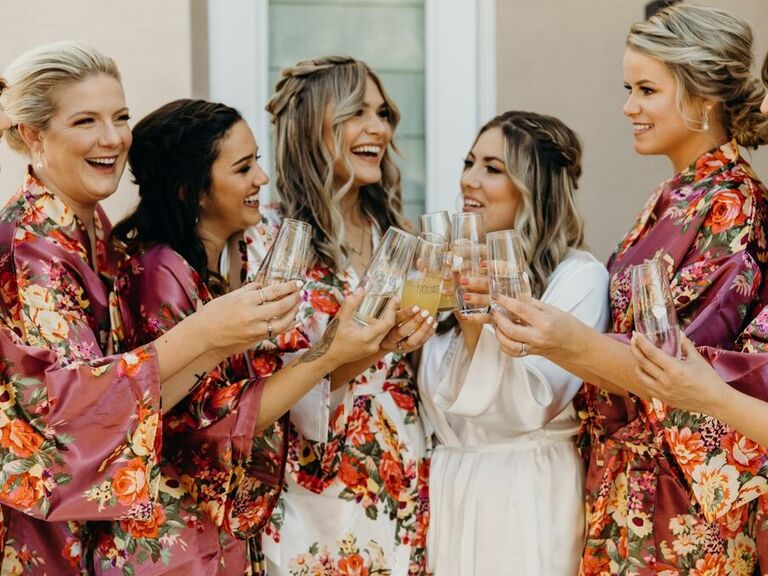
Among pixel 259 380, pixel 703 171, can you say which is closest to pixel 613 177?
pixel 703 171

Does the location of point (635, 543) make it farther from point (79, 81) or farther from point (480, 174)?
point (79, 81)

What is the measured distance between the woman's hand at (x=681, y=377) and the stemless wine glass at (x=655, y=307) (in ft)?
0.07

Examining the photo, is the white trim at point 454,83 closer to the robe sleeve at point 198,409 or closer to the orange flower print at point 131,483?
the robe sleeve at point 198,409

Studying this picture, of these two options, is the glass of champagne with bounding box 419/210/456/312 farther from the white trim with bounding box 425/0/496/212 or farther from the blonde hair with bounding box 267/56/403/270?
the white trim with bounding box 425/0/496/212

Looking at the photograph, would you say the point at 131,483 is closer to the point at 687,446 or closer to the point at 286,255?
the point at 286,255

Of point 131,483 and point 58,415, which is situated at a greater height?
point 58,415

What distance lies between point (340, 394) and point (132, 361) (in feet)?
2.45

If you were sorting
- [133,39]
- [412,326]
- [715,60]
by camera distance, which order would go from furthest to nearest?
1. [133,39]
2. [715,60]
3. [412,326]

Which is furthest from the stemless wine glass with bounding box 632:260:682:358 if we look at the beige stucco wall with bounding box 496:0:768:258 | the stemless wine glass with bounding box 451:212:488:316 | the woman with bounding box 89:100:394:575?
the beige stucco wall with bounding box 496:0:768:258

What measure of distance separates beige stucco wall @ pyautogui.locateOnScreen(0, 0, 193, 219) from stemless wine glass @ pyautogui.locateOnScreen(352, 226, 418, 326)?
1.43 m

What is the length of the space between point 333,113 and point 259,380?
0.98 m

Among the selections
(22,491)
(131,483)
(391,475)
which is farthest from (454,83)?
(22,491)

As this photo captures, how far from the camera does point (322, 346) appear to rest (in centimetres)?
266

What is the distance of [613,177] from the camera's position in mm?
4121
